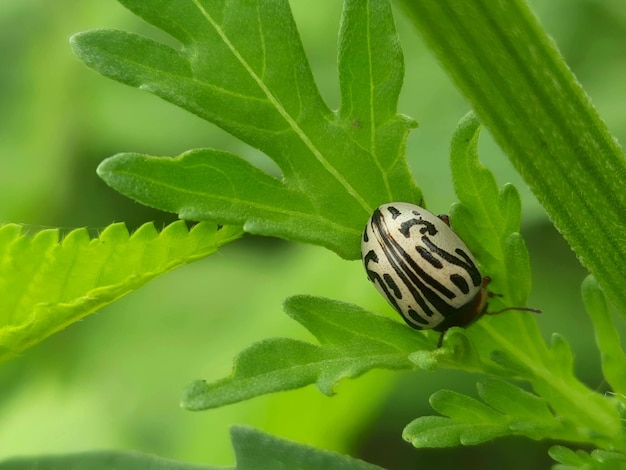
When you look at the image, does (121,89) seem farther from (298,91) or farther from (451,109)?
(298,91)

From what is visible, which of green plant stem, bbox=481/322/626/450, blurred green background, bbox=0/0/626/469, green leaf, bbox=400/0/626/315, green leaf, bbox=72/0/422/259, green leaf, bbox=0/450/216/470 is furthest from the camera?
blurred green background, bbox=0/0/626/469

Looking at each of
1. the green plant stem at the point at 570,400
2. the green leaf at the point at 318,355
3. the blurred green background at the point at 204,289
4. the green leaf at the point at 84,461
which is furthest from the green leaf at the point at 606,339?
the blurred green background at the point at 204,289

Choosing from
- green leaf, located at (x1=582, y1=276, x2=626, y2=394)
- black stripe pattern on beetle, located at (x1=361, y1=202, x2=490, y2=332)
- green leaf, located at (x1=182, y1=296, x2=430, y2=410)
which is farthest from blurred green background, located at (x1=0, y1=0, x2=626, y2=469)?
green leaf, located at (x1=182, y1=296, x2=430, y2=410)

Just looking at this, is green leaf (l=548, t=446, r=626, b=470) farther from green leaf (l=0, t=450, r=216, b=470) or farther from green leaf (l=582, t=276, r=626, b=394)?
green leaf (l=0, t=450, r=216, b=470)

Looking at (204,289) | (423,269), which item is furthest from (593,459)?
(204,289)

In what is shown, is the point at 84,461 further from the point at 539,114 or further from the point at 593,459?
the point at 539,114
